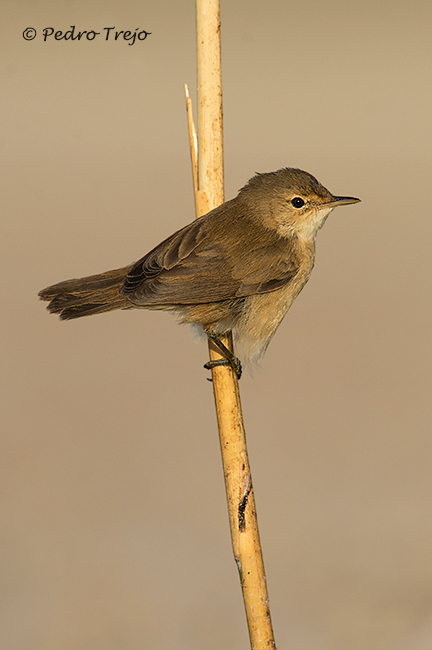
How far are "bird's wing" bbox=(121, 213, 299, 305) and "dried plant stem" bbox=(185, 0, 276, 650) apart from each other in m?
0.16

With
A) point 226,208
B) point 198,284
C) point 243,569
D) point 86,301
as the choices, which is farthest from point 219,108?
point 243,569

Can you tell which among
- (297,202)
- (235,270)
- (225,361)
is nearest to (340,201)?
(297,202)

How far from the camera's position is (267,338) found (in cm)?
251

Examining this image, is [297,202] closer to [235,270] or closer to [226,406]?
[235,270]

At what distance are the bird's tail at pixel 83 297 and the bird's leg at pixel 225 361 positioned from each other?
0.36m

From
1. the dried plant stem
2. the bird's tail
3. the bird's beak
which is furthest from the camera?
the bird's beak

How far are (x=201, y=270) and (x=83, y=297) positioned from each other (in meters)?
0.44

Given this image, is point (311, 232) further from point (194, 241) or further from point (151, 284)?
point (151, 284)

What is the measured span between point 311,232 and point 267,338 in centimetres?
49

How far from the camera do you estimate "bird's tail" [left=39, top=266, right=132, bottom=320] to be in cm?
227

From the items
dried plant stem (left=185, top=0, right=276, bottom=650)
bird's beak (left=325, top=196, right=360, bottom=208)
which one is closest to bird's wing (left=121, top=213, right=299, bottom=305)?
dried plant stem (left=185, top=0, right=276, bottom=650)

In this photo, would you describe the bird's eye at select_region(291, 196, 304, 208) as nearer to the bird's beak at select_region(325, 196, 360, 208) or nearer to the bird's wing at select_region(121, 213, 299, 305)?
the bird's beak at select_region(325, 196, 360, 208)

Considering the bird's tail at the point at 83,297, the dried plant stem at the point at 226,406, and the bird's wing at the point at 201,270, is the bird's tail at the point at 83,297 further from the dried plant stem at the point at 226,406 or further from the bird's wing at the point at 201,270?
the dried plant stem at the point at 226,406

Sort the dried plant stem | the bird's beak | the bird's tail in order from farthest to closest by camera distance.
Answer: the bird's beak < the bird's tail < the dried plant stem
